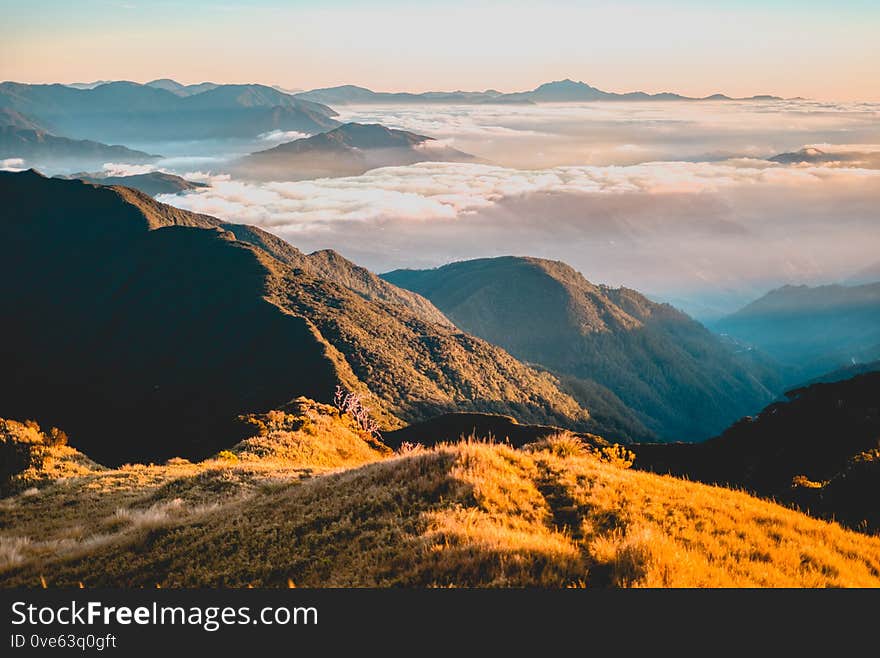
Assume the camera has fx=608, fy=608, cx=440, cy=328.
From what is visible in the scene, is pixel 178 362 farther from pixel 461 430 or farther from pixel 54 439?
pixel 54 439

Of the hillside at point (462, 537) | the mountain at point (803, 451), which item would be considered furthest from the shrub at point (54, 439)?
the mountain at point (803, 451)

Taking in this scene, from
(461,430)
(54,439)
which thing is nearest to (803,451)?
(54,439)

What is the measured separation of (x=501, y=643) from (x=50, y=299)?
231 m

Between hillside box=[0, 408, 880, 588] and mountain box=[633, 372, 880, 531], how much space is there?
195 inches

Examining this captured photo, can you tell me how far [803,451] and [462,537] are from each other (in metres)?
41.4

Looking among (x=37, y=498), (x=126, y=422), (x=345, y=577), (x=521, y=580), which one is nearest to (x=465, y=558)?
(x=521, y=580)

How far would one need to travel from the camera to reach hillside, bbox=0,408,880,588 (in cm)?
1000

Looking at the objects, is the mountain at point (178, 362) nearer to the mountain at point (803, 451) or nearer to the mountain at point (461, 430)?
the mountain at point (461, 430)

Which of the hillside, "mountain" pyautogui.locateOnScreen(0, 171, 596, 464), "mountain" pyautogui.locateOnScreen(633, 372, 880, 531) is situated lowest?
"mountain" pyautogui.locateOnScreen(0, 171, 596, 464)

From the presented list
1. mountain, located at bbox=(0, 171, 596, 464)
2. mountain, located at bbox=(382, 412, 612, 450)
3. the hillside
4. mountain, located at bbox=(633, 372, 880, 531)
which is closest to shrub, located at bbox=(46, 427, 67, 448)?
the hillside

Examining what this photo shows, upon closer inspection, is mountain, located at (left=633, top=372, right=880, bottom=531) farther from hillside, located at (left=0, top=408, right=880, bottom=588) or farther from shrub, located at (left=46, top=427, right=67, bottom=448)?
shrub, located at (left=46, top=427, right=67, bottom=448)

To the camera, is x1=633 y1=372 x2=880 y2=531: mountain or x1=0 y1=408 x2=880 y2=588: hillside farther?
x1=633 y1=372 x2=880 y2=531: mountain

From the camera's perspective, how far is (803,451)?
43281 mm

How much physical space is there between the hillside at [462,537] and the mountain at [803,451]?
4.96m
